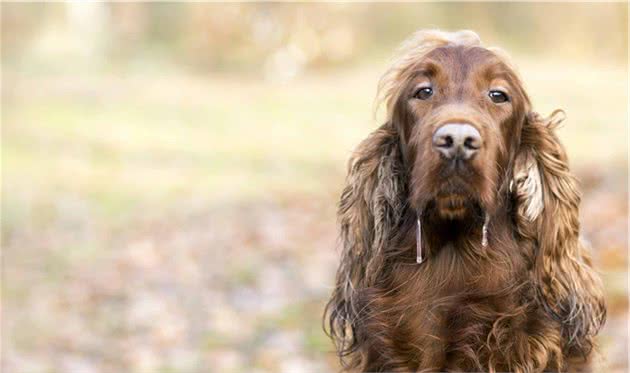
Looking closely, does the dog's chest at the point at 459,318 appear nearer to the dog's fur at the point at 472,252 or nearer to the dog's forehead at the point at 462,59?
the dog's fur at the point at 472,252

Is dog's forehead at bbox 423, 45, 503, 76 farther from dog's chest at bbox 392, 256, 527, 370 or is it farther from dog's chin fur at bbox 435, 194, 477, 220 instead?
dog's chest at bbox 392, 256, 527, 370

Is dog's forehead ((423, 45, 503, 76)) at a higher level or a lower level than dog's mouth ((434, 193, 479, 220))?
Answer: higher

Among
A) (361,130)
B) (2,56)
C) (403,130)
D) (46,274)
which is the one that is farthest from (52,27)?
(403,130)

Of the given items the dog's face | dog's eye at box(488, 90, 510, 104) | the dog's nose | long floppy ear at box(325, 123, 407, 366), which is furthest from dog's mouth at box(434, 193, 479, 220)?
dog's eye at box(488, 90, 510, 104)

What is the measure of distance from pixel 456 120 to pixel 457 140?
8cm

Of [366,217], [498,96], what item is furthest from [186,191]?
[498,96]

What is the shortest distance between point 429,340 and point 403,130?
825mm

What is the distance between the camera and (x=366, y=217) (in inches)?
152

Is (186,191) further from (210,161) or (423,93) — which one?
(423,93)

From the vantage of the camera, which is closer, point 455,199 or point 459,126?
point 459,126

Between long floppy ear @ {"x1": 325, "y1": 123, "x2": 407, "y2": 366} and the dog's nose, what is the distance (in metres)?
0.57

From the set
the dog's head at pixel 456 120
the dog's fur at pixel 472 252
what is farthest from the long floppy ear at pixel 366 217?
the dog's head at pixel 456 120

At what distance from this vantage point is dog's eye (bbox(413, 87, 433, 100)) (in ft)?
11.9

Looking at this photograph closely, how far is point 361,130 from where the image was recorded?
57.1 feet
